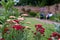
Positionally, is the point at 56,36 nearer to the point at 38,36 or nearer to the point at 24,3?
the point at 38,36

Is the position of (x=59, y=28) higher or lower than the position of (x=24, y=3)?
higher

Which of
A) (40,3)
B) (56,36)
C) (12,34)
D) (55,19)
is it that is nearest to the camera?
(56,36)

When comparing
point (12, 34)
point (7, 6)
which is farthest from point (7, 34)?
point (7, 6)

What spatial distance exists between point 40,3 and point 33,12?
3.59m

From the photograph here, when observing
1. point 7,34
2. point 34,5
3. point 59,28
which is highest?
point 7,34

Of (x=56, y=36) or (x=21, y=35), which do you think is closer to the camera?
(x=56, y=36)

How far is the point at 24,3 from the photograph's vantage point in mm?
20938

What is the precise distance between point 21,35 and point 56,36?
1024mm

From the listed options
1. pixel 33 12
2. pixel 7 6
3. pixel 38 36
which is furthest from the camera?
pixel 33 12

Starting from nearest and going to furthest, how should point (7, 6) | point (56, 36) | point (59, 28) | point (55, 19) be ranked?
point (56, 36)
point (59, 28)
point (7, 6)
point (55, 19)

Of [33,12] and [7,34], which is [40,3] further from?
[7,34]

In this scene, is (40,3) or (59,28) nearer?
(59,28)

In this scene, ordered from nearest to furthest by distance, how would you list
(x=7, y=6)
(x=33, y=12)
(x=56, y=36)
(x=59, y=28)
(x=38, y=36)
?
(x=56, y=36) → (x=38, y=36) → (x=59, y=28) → (x=7, y=6) → (x=33, y=12)

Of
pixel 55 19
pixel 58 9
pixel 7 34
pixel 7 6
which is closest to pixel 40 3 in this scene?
pixel 58 9
